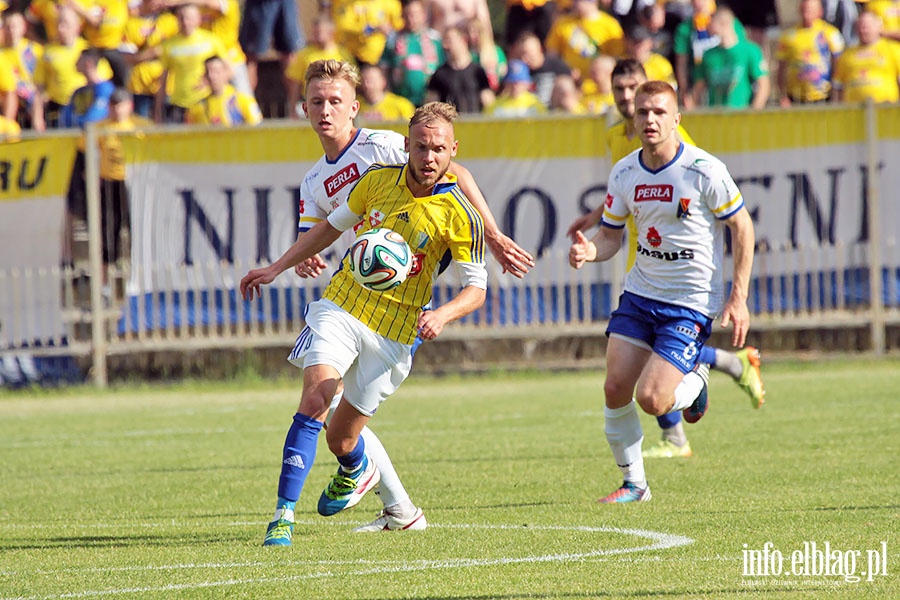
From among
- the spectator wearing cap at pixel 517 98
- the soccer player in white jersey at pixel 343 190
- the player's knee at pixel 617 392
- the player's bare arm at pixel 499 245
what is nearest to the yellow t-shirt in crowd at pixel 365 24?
the spectator wearing cap at pixel 517 98

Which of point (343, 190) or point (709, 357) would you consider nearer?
point (343, 190)

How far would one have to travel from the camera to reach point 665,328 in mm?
8383

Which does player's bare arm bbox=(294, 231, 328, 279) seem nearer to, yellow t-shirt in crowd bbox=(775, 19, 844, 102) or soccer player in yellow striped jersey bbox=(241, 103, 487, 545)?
soccer player in yellow striped jersey bbox=(241, 103, 487, 545)

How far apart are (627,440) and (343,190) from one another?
210cm

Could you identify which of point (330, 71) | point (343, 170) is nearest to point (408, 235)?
point (343, 170)

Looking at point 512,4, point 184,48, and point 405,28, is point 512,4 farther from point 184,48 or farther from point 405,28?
point 184,48

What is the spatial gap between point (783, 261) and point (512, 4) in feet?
18.4

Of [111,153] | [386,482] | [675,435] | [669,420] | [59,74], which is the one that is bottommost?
[675,435]

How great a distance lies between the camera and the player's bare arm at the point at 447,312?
6512mm

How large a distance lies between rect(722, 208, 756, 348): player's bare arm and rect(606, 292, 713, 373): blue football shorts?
255 mm

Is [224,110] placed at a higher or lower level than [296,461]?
higher

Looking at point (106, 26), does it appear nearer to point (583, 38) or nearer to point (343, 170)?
point (583, 38)

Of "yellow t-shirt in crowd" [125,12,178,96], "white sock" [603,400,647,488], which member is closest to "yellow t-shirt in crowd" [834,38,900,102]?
"yellow t-shirt in crowd" [125,12,178,96]

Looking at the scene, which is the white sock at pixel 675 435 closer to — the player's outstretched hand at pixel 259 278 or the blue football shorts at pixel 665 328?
the blue football shorts at pixel 665 328
